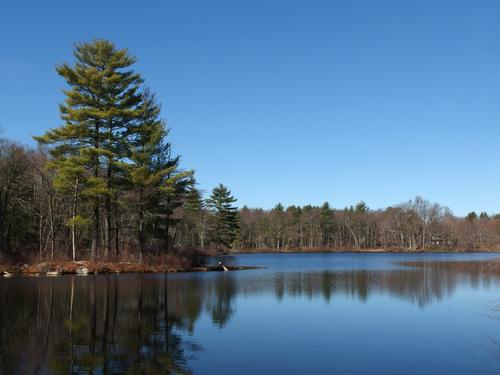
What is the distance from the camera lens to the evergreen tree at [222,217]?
332 ft

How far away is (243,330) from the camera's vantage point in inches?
696

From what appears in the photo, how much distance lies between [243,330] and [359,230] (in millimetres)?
138440

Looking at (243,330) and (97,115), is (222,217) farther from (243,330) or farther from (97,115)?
(243,330)

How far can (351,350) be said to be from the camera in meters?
14.5

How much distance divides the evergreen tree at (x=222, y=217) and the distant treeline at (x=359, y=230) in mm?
37845

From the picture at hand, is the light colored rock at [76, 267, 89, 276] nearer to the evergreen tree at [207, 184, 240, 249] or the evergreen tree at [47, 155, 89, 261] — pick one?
the evergreen tree at [47, 155, 89, 261]

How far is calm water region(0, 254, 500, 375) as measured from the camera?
41.9ft

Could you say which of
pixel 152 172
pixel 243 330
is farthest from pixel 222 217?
pixel 243 330

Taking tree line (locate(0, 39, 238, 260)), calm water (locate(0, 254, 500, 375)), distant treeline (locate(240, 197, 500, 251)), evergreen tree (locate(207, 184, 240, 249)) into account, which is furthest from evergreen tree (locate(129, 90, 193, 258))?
distant treeline (locate(240, 197, 500, 251))

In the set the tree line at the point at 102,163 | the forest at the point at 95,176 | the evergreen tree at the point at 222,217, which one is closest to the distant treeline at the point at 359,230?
the evergreen tree at the point at 222,217

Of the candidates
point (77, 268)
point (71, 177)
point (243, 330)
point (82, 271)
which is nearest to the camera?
point (243, 330)

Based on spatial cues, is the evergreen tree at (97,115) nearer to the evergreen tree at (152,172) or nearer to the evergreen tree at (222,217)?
the evergreen tree at (152,172)

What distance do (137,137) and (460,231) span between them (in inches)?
4919

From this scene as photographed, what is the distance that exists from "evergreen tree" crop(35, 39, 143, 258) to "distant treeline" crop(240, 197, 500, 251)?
325 feet
